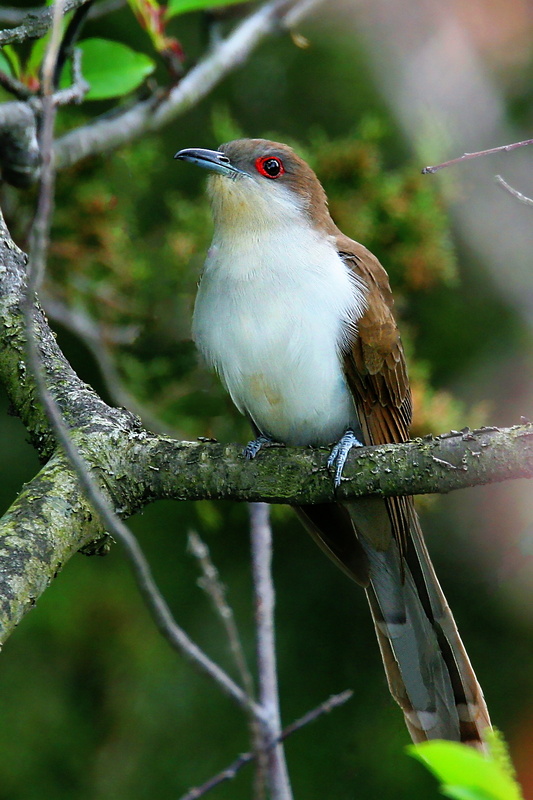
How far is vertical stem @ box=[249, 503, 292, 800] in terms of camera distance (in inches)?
88.0

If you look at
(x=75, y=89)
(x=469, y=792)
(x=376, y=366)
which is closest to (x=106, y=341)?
(x=75, y=89)

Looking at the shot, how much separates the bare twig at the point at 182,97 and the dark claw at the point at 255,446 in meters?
1.47

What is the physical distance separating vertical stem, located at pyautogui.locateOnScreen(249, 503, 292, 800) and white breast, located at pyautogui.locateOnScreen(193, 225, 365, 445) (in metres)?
0.49

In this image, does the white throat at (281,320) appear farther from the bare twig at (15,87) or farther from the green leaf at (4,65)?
the green leaf at (4,65)

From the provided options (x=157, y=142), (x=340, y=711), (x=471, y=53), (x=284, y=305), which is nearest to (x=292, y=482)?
(x=284, y=305)

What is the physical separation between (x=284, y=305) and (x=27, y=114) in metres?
1.19

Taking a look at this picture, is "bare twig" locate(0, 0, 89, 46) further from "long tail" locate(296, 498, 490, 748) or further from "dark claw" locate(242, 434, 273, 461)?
"long tail" locate(296, 498, 490, 748)

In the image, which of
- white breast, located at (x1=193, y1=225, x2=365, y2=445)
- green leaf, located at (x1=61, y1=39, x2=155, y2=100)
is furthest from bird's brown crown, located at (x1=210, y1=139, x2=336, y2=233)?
green leaf, located at (x1=61, y1=39, x2=155, y2=100)

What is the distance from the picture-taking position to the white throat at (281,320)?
3352mm

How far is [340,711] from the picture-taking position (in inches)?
174

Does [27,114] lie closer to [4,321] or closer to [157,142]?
[4,321]

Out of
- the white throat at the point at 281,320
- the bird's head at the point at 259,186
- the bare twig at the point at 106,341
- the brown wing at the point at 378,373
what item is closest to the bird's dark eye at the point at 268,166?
the bird's head at the point at 259,186

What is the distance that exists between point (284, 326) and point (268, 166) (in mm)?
868

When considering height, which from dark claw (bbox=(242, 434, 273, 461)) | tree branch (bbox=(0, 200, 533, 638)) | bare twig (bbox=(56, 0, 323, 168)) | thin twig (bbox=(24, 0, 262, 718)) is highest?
bare twig (bbox=(56, 0, 323, 168))
